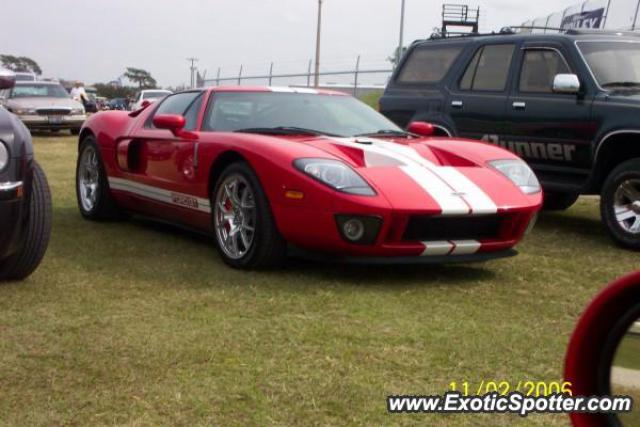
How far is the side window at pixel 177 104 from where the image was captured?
6062 millimetres

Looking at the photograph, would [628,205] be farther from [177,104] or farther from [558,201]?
[177,104]

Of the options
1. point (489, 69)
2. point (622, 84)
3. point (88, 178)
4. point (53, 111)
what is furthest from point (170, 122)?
point (53, 111)

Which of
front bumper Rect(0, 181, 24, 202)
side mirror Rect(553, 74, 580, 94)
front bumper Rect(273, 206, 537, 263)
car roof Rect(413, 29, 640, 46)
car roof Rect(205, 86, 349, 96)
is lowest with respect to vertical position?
front bumper Rect(273, 206, 537, 263)

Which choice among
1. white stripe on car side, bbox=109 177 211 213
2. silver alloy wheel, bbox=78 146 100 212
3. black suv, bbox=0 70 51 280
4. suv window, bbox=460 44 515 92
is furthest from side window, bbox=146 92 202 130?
suv window, bbox=460 44 515 92

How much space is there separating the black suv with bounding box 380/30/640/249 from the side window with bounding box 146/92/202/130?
8.19 feet

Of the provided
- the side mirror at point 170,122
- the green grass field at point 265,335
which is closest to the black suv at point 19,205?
the green grass field at point 265,335

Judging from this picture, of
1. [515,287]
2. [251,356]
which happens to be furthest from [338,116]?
[251,356]

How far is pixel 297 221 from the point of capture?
4.66 m

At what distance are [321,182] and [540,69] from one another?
327 cm

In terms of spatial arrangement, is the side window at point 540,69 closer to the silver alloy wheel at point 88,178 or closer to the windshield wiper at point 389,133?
the windshield wiper at point 389,133

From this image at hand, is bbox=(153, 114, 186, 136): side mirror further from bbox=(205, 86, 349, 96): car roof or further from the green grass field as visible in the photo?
the green grass field

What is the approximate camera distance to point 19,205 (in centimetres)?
405

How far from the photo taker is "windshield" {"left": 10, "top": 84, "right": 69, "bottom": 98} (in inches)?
814

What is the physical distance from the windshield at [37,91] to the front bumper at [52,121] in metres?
0.93
